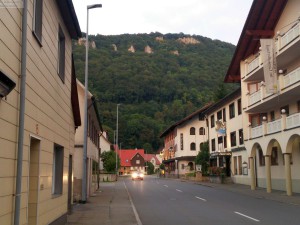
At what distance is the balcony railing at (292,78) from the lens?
25458 millimetres

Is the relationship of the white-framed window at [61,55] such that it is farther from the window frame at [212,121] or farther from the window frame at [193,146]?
A: the window frame at [193,146]

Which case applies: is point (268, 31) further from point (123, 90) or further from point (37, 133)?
point (123, 90)

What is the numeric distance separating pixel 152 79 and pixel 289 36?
74.6 meters

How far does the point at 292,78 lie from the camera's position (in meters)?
26.2

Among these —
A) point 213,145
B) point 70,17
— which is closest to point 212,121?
point 213,145

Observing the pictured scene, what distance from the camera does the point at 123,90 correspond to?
94.5 m

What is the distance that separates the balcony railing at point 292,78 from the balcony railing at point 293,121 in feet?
6.72

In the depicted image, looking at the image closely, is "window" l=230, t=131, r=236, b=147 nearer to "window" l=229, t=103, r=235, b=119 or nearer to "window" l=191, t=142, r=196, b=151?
"window" l=229, t=103, r=235, b=119

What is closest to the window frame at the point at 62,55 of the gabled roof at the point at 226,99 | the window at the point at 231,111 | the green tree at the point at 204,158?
the gabled roof at the point at 226,99

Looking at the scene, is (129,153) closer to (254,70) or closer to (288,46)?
(254,70)

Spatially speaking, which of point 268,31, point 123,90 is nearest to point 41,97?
point 268,31

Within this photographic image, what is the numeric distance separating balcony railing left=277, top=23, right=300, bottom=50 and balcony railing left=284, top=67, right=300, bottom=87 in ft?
6.84

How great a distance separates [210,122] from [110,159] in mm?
16102

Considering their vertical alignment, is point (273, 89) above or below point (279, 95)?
above
